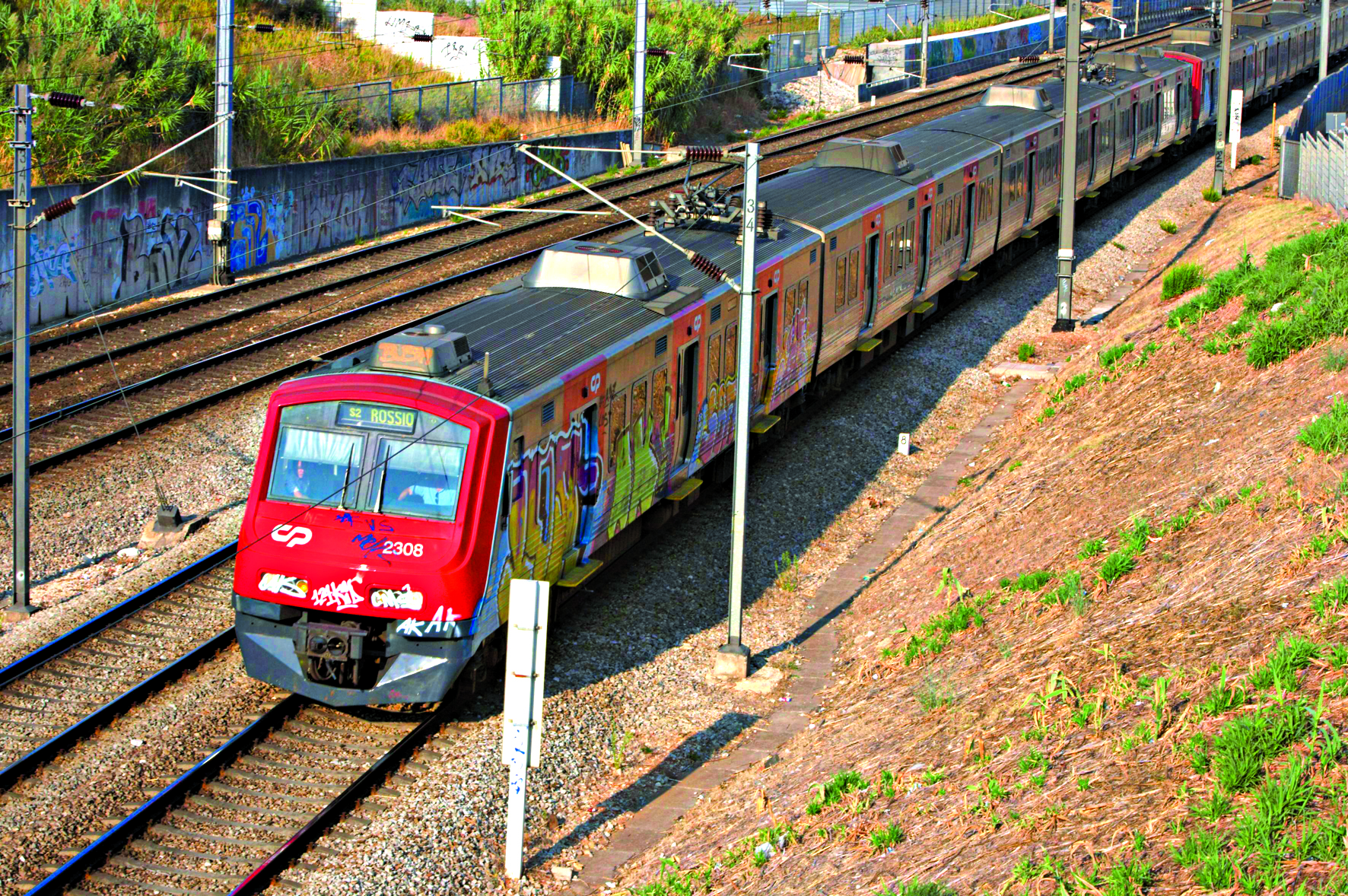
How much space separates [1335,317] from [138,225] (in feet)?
71.3

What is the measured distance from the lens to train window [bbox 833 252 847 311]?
71.2 feet

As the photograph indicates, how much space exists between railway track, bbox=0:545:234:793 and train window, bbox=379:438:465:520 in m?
2.88

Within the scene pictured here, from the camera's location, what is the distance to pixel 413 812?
1136 cm

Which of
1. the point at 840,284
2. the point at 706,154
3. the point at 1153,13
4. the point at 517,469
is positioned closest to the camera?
the point at 517,469

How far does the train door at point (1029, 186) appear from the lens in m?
31.1

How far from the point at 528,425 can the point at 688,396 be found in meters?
4.37

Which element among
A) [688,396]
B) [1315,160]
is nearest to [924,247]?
[688,396]

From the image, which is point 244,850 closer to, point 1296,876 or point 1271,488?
point 1296,876

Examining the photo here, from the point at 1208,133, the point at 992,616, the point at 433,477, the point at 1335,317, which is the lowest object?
the point at 992,616

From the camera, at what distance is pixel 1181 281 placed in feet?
82.1

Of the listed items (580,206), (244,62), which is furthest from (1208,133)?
(244,62)

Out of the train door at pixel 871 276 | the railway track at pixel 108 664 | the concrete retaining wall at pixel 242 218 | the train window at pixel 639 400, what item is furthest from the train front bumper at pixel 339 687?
the train door at pixel 871 276

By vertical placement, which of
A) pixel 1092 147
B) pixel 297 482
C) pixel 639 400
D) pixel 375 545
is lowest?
pixel 375 545

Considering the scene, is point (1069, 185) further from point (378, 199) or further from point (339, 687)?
point (339, 687)
